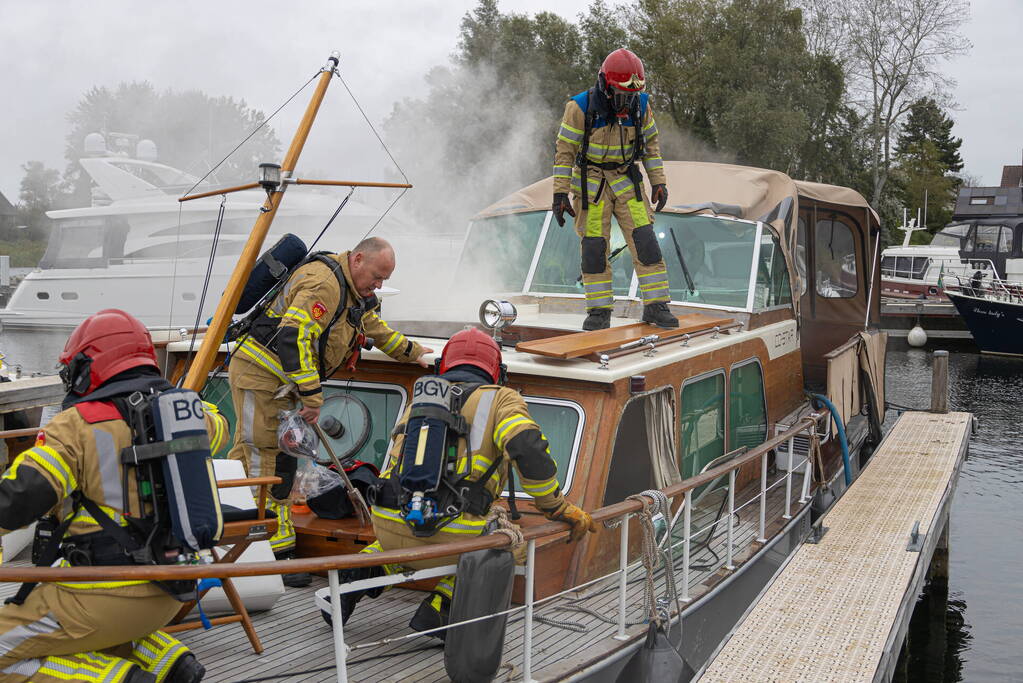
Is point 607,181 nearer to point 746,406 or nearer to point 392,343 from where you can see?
point 746,406

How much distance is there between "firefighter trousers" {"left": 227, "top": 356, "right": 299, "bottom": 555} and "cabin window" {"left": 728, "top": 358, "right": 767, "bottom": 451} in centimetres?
315

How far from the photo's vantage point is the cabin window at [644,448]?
5340 millimetres

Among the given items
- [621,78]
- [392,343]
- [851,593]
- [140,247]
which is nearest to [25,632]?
[392,343]

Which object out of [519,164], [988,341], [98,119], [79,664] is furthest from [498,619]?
[98,119]

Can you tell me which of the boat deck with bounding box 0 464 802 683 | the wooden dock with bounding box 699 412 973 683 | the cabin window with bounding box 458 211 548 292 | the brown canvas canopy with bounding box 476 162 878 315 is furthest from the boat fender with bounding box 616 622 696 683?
the brown canvas canopy with bounding box 476 162 878 315

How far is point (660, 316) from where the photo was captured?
20.9 ft

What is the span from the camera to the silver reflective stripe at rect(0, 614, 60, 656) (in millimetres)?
3039

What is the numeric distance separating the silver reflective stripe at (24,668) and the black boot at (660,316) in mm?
4345

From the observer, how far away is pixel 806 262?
10203 millimetres

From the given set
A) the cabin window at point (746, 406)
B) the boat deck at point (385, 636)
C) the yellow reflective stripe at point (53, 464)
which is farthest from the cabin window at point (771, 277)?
the yellow reflective stripe at point (53, 464)

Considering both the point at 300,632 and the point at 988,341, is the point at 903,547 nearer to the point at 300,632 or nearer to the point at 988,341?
the point at 300,632

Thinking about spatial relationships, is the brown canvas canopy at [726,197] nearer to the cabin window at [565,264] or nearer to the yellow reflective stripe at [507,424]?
the cabin window at [565,264]

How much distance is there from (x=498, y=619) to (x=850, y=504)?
4.88 meters

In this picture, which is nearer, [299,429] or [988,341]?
[299,429]
